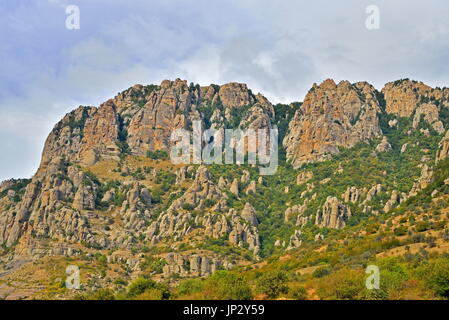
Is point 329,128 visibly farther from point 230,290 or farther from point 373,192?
point 230,290

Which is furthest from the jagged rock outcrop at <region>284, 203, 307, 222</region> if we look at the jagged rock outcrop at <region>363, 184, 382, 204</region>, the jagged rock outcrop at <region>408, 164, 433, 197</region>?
the jagged rock outcrop at <region>408, 164, 433, 197</region>

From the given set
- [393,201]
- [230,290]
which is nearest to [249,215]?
[393,201]

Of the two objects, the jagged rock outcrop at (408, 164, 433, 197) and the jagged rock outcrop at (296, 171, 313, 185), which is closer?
the jagged rock outcrop at (408, 164, 433, 197)

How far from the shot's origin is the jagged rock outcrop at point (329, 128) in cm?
17975

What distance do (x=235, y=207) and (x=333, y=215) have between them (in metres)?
30.5

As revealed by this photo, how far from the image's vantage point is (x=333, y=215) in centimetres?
12900

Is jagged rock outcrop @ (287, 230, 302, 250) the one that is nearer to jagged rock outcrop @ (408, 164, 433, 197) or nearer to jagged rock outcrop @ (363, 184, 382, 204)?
jagged rock outcrop @ (363, 184, 382, 204)

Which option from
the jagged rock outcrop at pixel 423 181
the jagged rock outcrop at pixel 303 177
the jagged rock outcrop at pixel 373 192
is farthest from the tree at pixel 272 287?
the jagged rock outcrop at pixel 303 177

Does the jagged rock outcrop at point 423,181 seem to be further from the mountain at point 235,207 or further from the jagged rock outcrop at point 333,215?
the jagged rock outcrop at point 333,215

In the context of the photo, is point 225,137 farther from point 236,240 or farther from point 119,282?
point 119,282

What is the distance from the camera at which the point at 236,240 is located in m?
132

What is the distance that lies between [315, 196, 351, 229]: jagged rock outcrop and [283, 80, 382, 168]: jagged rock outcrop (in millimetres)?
43717

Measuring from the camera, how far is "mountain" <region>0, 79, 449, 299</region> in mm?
87250
